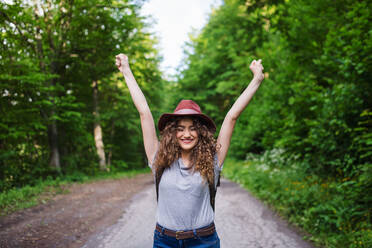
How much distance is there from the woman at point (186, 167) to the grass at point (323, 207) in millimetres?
3076

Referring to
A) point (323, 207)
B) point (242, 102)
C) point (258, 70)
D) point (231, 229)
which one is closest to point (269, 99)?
point (323, 207)

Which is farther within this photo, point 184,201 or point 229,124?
point 229,124

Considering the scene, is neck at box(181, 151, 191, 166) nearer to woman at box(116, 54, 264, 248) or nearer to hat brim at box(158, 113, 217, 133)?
woman at box(116, 54, 264, 248)

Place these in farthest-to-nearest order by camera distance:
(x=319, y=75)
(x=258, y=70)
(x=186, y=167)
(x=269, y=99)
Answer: (x=269, y=99) → (x=319, y=75) → (x=258, y=70) → (x=186, y=167)

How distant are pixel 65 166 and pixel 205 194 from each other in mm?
14197

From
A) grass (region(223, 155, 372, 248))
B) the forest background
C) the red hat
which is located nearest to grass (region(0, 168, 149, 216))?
the forest background

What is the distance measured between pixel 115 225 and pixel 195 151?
4.40 metres

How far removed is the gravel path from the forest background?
1.48 ft

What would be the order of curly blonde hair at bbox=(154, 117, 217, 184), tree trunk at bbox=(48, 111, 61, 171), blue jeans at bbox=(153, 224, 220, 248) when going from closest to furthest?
blue jeans at bbox=(153, 224, 220, 248), curly blonde hair at bbox=(154, 117, 217, 184), tree trunk at bbox=(48, 111, 61, 171)

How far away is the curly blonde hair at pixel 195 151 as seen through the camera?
2.25 metres

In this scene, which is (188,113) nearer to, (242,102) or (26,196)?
(242,102)

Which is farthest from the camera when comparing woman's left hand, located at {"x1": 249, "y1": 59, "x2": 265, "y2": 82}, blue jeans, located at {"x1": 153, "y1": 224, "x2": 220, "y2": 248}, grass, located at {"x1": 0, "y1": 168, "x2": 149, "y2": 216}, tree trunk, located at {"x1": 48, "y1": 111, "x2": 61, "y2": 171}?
tree trunk, located at {"x1": 48, "y1": 111, "x2": 61, "y2": 171}

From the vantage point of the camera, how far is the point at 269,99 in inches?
411

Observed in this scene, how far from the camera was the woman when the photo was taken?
7.02 ft
